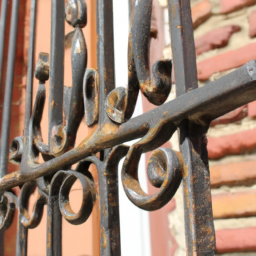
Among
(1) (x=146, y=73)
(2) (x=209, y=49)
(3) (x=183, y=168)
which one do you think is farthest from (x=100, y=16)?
(2) (x=209, y=49)

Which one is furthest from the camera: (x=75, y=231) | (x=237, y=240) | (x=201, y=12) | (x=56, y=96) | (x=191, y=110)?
(x=75, y=231)

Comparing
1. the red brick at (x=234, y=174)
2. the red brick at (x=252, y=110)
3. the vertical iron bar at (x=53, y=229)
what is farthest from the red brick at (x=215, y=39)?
the vertical iron bar at (x=53, y=229)

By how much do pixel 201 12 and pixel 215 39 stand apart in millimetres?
90

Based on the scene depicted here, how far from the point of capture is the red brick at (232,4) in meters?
0.78

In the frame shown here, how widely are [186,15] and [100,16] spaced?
0.54 ft

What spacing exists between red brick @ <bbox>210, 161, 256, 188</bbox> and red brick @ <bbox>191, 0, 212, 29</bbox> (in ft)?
1.23

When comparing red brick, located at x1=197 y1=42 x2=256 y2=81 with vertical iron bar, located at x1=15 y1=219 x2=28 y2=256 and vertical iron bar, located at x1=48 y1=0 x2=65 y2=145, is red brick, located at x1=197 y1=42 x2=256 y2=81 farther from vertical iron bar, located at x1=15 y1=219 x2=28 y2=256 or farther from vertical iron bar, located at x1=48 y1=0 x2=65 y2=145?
vertical iron bar, located at x1=15 y1=219 x2=28 y2=256

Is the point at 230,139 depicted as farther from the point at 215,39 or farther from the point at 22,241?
the point at 22,241

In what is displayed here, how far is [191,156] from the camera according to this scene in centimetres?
34

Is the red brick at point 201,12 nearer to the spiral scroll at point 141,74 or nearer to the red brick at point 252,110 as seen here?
the red brick at point 252,110

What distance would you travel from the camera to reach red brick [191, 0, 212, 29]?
0.84 meters

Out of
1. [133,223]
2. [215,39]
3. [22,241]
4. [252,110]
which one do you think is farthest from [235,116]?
[22,241]

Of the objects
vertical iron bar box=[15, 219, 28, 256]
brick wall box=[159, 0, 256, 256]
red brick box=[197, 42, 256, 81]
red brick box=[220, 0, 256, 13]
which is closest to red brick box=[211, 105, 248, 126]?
brick wall box=[159, 0, 256, 256]

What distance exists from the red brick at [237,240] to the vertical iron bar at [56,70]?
1.47ft
